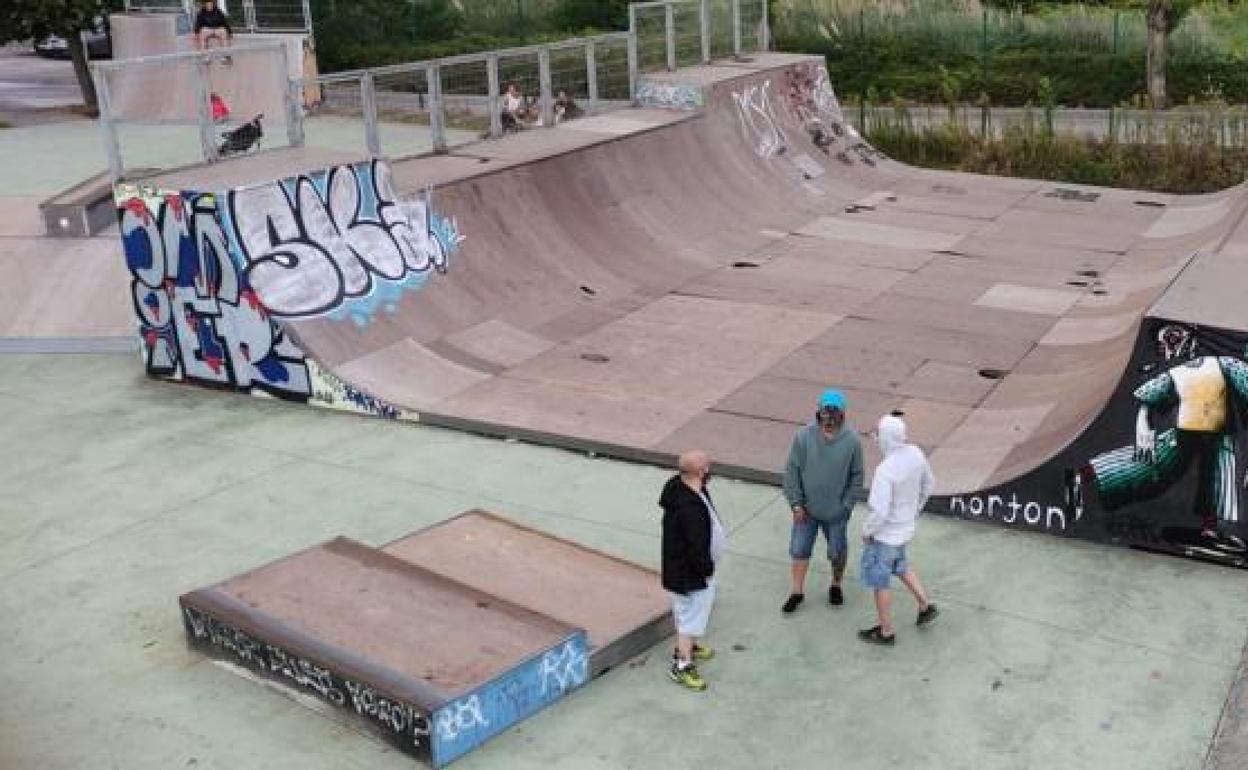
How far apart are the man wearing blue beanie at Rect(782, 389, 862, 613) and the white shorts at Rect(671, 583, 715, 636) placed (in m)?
0.98

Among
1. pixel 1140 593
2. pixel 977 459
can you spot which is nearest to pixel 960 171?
pixel 977 459

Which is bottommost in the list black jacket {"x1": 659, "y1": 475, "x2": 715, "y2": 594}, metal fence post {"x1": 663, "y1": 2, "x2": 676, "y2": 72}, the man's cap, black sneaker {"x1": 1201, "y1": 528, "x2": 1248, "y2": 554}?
black sneaker {"x1": 1201, "y1": 528, "x2": 1248, "y2": 554}

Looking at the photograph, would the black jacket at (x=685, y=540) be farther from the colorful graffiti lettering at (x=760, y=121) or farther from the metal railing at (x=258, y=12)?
the metal railing at (x=258, y=12)

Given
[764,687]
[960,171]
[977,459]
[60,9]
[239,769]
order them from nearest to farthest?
[239,769] < [764,687] < [977,459] < [960,171] < [60,9]

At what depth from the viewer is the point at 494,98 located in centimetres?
1698

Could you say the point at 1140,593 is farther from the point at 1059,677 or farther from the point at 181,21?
the point at 181,21

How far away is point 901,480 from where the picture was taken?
23.7 feet

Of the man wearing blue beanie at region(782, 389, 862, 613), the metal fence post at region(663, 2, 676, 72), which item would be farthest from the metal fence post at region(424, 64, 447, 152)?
the man wearing blue beanie at region(782, 389, 862, 613)

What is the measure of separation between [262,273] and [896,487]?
7.34 metres

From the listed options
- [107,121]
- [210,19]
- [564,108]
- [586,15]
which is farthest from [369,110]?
[586,15]

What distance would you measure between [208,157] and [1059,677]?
9981 millimetres

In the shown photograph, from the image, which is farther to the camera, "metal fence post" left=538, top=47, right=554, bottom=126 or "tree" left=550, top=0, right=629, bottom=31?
"tree" left=550, top=0, right=629, bottom=31

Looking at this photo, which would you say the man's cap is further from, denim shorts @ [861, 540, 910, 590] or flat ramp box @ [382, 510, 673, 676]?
flat ramp box @ [382, 510, 673, 676]

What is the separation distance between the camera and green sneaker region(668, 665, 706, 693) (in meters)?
7.08
